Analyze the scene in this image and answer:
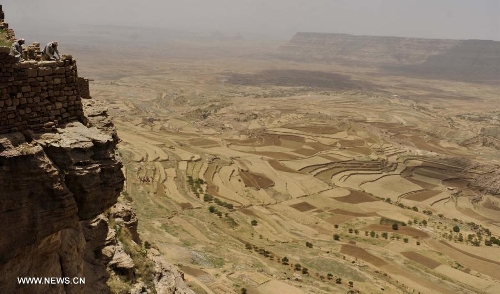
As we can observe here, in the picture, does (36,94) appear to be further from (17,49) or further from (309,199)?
(309,199)

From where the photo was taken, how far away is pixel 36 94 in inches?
426

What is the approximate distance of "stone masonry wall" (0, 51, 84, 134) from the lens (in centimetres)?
1027

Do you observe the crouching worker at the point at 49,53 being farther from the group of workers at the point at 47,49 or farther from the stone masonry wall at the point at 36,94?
the stone masonry wall at the point at 36,94

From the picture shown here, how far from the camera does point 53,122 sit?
1120cm

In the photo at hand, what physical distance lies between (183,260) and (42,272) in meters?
21.4

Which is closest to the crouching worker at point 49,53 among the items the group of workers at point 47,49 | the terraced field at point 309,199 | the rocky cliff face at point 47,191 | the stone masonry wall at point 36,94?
the group of workers at point 47,49

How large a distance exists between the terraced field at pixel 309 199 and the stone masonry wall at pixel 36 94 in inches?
658

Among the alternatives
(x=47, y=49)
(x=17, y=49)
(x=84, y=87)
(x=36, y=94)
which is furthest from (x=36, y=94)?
(x=84, y=87)

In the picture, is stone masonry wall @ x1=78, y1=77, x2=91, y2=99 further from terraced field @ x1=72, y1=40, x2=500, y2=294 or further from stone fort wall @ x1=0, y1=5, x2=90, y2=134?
terraced field @ x1=72, y1=40, x2=500, y2=294

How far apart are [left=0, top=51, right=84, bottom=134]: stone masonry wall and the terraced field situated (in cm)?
1671

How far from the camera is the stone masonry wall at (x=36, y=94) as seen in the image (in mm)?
10266

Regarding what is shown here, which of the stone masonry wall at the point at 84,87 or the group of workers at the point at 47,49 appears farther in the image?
the stone masonry wall at the point at 84,87

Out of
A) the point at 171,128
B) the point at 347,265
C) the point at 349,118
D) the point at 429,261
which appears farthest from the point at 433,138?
the point at 347,265

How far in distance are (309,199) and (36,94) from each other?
5280 cm
